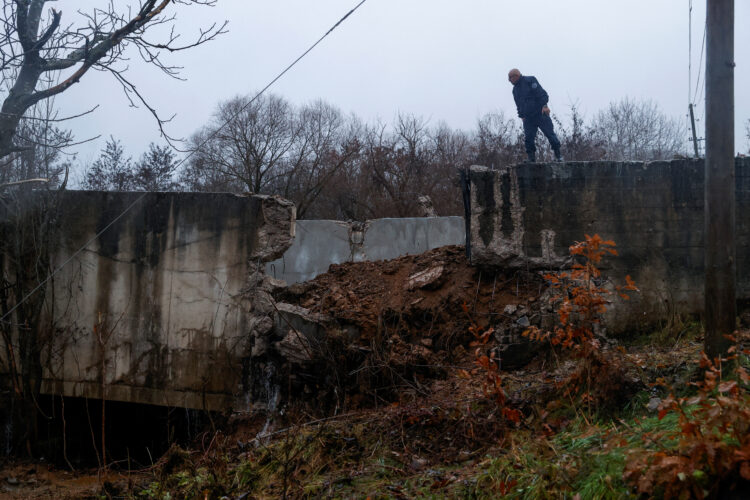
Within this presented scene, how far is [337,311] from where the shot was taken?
734 centimetres

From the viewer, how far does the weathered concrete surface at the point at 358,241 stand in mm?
13617

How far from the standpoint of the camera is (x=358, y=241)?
13609 mm

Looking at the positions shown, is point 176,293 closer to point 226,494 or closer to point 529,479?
point 226,494

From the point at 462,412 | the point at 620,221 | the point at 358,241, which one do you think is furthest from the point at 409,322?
the point at 358,241

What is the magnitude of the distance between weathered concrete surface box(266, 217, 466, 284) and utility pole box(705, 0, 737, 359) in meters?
9.32

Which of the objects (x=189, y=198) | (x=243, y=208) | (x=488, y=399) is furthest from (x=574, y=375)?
(x=189, y=198)

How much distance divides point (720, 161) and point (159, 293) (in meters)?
6.19

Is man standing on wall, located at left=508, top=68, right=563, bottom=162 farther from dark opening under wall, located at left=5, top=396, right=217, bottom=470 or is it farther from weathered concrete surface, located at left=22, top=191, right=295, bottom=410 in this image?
dark opening under wall, located at left=5, top=396, right=217, bottom=470

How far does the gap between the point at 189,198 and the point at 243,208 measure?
71 cm

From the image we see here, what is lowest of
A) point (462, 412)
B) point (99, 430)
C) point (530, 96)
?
point (99, 430)

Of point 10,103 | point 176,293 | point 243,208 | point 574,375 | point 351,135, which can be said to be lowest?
point 574,375

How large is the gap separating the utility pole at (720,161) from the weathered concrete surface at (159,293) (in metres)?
4.78

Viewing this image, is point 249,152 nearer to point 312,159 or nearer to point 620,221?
point 312,159

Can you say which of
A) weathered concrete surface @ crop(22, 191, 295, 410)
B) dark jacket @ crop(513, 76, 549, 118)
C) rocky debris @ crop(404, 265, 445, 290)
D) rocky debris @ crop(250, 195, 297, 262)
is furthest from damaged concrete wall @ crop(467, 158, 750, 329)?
weathered concrete surface @ crop(22, 191, 295, 410)
